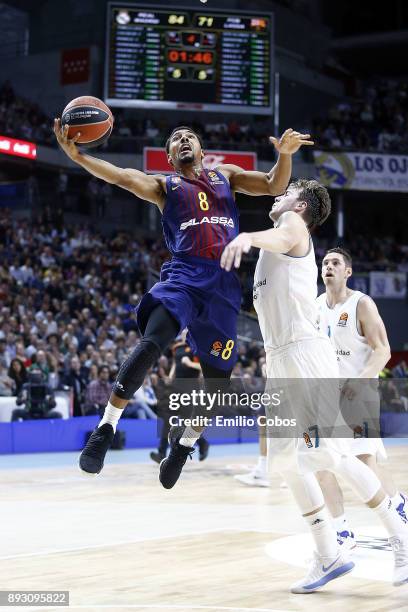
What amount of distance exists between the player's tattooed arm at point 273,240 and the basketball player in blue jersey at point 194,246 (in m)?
0.33

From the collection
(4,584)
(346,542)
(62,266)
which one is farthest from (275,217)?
(62,266)

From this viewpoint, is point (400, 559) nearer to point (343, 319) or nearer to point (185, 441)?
point (185, 441)

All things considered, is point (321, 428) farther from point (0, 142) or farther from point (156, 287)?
point (0, 142)

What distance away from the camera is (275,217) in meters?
5.28

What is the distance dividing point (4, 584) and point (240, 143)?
19035mm

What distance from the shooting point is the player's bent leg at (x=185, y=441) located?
5098mm

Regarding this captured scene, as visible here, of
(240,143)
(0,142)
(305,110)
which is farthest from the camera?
(305,110)

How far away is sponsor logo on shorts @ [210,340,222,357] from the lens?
16.9 feet

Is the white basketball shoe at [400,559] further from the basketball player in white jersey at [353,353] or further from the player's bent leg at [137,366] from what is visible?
the player's bent leg at [137,366]

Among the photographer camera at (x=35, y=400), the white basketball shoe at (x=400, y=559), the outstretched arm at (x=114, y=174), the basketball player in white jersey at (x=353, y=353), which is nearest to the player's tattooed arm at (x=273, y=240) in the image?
the outstretched arm at (x=114, y=174)

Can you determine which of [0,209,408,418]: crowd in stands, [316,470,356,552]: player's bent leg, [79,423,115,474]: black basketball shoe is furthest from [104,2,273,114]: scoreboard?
[79,423,115,474]: black basketball shoe

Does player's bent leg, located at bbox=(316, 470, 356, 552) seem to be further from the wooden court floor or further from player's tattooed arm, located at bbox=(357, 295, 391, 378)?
player's tattooed arm, located at bbox=(357, 295, 391, 378)

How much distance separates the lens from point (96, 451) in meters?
4.57

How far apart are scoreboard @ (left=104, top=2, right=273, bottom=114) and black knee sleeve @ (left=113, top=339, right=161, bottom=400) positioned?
14.2m
